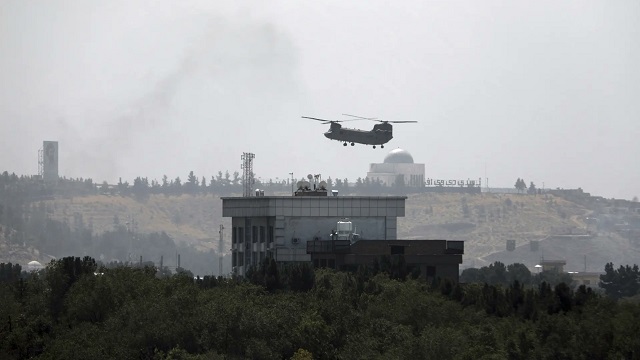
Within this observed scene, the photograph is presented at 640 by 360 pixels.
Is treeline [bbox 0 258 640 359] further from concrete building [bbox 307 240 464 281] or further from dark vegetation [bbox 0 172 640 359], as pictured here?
concrete building [bbox 307 240 464 281]

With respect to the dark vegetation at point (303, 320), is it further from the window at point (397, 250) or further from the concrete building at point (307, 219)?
the concrete building at point (307, 219)

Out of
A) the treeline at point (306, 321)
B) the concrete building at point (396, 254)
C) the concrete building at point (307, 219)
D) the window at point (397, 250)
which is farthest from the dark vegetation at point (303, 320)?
the concrete building at point (307, 219)

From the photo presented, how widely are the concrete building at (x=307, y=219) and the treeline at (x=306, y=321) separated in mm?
29725

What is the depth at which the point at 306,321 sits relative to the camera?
12688 cm

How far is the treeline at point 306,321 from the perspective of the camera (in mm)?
113750

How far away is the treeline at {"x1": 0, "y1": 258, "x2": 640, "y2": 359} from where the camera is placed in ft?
373

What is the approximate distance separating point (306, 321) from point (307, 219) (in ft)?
194

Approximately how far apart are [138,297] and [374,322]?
20454 millimetres

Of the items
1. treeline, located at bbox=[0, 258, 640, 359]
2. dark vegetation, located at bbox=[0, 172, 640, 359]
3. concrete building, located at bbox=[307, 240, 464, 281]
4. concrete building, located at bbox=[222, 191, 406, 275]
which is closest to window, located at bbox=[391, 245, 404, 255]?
concrete building, located at bbox=[307, 240, 464, 281]

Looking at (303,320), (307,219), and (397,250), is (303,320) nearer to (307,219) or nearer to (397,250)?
(397,250)

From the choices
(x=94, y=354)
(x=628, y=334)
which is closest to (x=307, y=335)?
(x=94, y=354)

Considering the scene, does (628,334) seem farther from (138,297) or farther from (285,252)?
(285,252)

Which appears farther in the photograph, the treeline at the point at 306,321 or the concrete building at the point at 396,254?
the concrete building at the point at 396,254

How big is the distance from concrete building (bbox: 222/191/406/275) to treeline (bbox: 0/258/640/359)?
29725 millimetres
